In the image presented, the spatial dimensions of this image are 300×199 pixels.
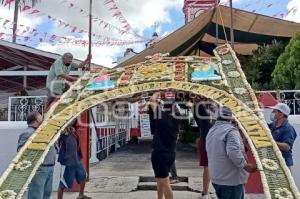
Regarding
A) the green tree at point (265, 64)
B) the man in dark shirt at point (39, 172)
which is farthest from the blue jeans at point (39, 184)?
the green tree at point (265, 64)

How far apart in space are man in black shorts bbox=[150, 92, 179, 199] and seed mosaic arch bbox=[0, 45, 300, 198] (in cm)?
51

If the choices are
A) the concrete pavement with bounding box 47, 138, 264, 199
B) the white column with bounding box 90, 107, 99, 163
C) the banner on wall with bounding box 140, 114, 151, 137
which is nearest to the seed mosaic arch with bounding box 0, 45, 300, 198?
the concrete pavement with bounding box 47, 138, 264, 199

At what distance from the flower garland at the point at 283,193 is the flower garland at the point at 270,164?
1.09ft

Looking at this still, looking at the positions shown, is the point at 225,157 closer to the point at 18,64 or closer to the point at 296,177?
the point at 296,177

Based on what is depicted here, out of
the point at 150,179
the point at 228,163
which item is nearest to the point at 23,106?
the point at 150,179

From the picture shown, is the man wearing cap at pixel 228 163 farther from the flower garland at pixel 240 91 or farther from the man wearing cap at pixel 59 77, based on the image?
the man wearing cap at pixel 59 77

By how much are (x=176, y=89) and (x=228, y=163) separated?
2.11 m

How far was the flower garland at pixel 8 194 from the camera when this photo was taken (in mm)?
4415

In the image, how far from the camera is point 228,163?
13.8 ft

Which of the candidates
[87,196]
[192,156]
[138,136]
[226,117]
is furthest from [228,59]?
[138,136]

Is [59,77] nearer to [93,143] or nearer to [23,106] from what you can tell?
[23,106]

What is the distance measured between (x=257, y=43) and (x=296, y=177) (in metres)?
6.90

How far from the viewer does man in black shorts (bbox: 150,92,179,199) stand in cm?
570

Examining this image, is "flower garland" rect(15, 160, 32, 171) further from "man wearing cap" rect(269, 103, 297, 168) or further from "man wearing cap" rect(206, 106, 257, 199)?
"man wearing cap" rect(269, 103, 297, 168)
